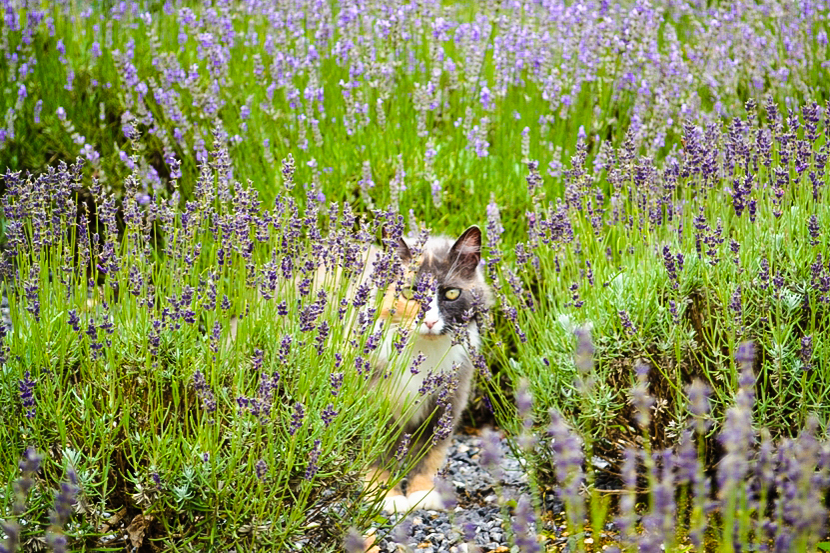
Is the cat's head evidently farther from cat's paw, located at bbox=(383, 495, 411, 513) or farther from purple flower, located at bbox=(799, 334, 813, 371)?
purple flower, located at bbox=(799, 334, 813, 371)

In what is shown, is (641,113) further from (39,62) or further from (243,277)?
(39,62)

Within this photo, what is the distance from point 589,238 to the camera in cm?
339

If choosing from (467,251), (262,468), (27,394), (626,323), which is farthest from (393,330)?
(27,394)

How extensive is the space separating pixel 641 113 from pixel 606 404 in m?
2.28

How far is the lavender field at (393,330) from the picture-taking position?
2.15 m

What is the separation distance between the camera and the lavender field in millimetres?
2152

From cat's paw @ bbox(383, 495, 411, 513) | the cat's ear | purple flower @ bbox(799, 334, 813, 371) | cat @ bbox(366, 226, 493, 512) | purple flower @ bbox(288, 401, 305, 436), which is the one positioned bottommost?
cat's paw @ bbox(383, 495, 411, 513)

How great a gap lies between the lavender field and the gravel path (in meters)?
0.09

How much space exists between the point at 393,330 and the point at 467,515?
0.75 meters

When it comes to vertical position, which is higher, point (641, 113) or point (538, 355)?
point (641, 113)

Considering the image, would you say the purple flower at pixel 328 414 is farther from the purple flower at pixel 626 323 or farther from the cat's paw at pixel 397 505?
the cat's paw at pixel 397 505

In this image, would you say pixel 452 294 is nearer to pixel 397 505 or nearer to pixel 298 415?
pixel 397 505

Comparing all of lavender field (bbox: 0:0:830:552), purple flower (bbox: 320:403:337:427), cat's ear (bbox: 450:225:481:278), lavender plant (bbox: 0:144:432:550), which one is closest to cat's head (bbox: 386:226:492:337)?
cat's ear (bbox: 450:225:481:278)

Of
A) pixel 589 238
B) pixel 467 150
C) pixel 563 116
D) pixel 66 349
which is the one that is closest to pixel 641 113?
pixel 563 116
